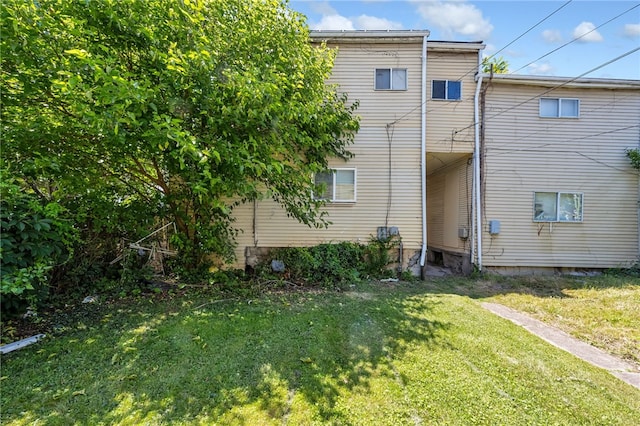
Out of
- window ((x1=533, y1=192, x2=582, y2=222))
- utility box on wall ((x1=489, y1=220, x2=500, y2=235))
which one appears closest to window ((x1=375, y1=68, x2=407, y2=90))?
utility box on wall ((x1=489, y1=220, x2=500, y2=235))

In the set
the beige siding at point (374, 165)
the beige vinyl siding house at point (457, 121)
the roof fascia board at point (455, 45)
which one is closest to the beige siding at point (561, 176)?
the beige vinyl siding house at point (457, 121)

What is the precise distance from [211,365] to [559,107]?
10279mm

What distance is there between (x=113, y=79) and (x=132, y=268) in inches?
153

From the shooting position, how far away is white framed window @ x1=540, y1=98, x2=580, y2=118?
25.7 ft

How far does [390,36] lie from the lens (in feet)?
23.6

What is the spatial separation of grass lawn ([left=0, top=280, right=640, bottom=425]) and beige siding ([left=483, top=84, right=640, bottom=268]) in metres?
4.72

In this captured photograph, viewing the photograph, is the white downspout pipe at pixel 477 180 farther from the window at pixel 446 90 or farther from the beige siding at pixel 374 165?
the beige siding at pixel 374 165

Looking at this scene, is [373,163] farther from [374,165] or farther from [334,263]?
[334,263]

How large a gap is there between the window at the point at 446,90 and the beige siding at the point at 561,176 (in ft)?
3.14

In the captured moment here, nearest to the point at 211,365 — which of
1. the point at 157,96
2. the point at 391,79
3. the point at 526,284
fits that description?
the point at 157,96

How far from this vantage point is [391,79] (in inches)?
291

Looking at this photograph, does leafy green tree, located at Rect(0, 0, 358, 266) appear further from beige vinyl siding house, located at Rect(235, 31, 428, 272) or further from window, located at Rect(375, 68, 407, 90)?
window, located at Rect(375, 68, 407, 90)

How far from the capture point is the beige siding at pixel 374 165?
23.9 ft

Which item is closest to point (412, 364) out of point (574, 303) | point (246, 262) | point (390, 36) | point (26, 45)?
point (574, 303)
